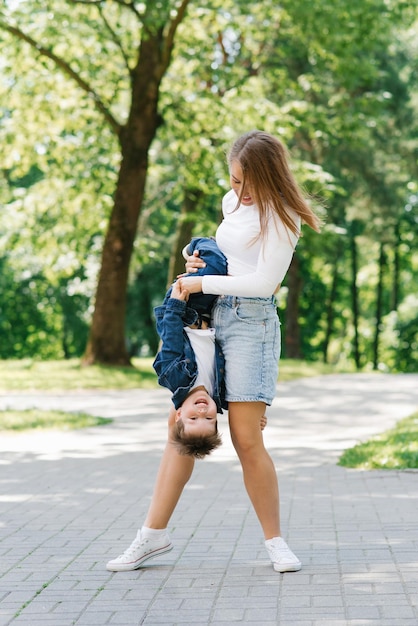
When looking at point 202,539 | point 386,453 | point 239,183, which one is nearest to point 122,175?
point 386,453

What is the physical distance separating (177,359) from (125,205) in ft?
55.9

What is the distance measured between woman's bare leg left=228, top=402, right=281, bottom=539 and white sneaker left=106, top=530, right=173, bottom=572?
0.50 metres

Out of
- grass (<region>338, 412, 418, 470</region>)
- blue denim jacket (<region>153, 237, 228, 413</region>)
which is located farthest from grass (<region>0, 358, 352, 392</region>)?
blue denim jacket (<region>153, 237, 228, 413</region>)

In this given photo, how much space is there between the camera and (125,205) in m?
21.6

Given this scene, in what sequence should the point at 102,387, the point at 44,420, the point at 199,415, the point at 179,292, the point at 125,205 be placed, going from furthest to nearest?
the point at 125,205, the point at 102,387, the point at 44,420, the point at 179,292, the point at 199,415

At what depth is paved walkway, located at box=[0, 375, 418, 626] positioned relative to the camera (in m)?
4.36

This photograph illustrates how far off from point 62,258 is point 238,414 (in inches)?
909

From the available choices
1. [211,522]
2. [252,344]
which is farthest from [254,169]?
[211,522]

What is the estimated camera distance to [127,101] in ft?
84.4

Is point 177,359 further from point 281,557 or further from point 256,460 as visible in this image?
point 281,557

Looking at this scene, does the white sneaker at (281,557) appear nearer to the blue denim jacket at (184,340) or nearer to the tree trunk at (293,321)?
the blue denim jacket at (184,340)

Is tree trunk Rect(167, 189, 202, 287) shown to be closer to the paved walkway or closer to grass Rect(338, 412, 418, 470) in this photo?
the paved walkway

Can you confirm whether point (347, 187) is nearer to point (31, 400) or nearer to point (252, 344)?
point (31, 400)

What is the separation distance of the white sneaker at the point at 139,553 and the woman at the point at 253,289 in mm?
Result: 190
